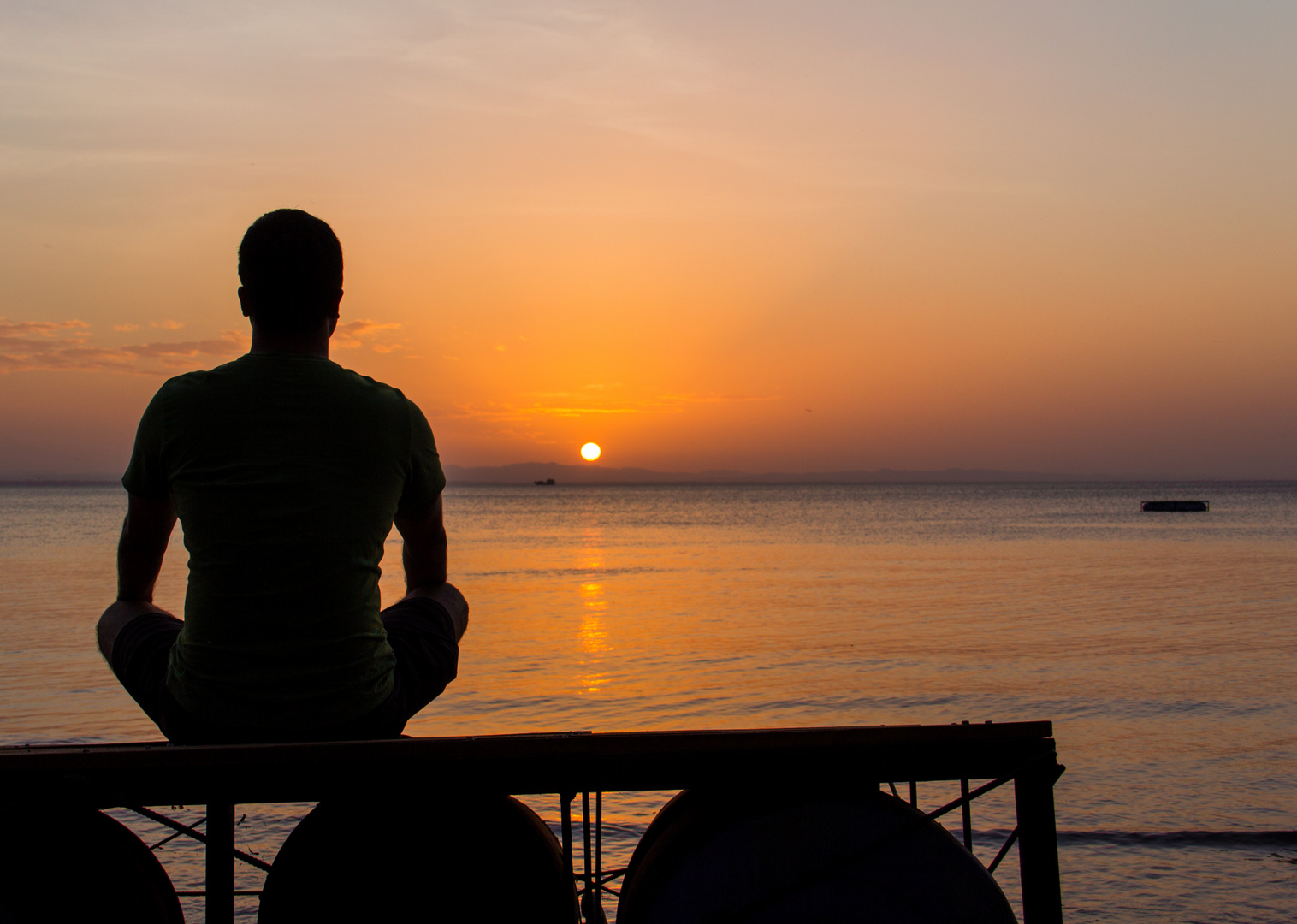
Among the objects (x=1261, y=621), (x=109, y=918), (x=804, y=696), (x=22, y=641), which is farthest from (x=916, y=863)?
(x=1261, y=621)

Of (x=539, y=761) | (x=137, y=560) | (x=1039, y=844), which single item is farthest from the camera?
(x=137, y=560)

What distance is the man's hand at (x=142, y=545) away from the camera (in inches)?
87.6

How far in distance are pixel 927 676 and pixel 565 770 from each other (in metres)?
9.88

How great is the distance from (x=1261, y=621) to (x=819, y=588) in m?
8.32

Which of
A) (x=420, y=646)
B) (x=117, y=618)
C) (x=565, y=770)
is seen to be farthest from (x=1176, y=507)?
(x=117, y=618)

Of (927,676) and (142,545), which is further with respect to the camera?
(927,676)

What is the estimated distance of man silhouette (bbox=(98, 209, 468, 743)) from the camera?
2.07 m

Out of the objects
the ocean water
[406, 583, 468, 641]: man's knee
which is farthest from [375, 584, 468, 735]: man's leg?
the ocean water

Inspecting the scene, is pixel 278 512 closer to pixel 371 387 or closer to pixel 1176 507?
pixel 371 387

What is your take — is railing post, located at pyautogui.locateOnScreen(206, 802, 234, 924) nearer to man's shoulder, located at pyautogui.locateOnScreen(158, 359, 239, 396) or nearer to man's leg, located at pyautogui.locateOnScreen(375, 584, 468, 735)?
man's leg, located at pyautogui.locateOnScreen(375, 584, 468, 735)

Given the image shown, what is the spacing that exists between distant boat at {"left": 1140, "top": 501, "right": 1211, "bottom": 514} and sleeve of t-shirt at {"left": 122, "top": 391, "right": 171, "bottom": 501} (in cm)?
9210

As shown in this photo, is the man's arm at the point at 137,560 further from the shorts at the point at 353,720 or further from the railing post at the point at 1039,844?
the railing post at the point at 1039,844

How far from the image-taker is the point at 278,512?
2078 millimetres

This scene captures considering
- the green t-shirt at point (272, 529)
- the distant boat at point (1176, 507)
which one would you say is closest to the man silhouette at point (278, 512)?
the green t-shirt at point (272, 529)
